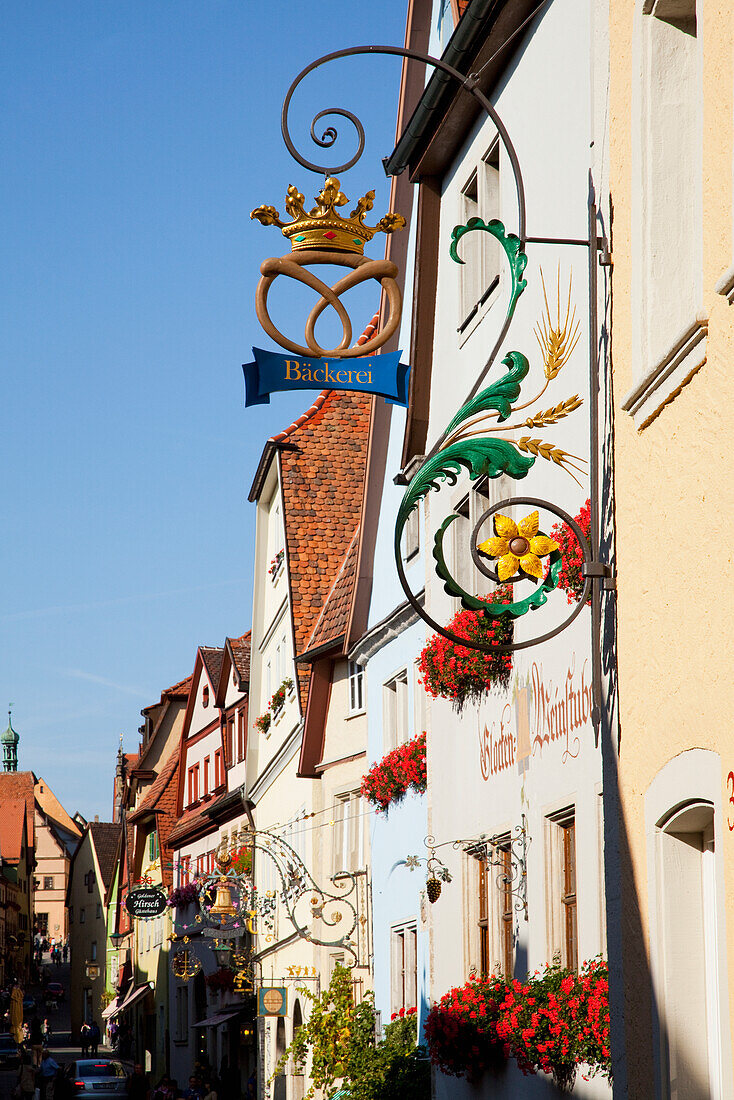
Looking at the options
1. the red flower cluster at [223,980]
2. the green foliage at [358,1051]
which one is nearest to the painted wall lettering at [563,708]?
the green foliage at [358,1051]

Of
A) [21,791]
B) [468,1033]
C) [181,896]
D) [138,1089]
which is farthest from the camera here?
[21,791]

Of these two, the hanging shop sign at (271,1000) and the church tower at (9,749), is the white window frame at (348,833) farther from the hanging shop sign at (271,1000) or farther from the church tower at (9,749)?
the church tower at (9,749)

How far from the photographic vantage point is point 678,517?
6.03 m

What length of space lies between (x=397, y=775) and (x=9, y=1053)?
38.4 meters

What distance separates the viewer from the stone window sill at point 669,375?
5.74 metres

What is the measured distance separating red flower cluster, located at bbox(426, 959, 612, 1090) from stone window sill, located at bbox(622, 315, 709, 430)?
338 cm

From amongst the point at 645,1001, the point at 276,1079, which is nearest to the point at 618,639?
the point at 645,1001

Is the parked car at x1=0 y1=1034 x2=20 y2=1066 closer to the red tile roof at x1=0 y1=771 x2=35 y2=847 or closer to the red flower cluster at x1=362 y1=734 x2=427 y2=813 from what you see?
the red flower cluster at x1=362 y1=734 x2=427 y2=813

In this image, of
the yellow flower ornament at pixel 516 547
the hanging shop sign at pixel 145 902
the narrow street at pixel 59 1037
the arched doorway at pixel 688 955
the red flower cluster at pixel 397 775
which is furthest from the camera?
the narrow street at pixel 59 1037

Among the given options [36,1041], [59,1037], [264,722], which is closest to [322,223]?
[264,722]

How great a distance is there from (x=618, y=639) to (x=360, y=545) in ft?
39.0

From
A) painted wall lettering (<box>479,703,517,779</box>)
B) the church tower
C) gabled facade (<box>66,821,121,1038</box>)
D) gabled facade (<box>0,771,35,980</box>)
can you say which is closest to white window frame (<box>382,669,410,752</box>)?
painted wall lettering (<box>479,703,517,779</box>)

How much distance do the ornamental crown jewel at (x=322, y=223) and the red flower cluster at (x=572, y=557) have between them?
2013 mm

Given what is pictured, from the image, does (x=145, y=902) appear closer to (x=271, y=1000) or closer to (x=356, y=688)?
(x=271, y=1000)
